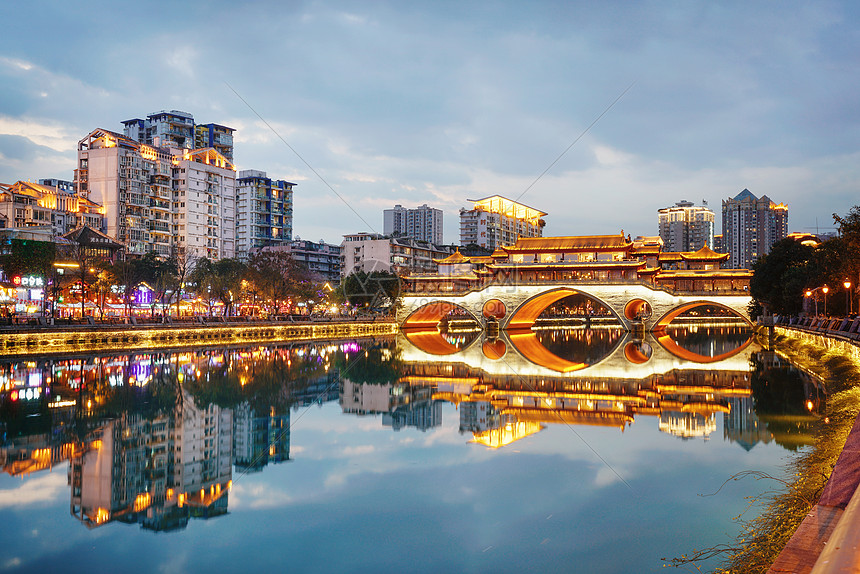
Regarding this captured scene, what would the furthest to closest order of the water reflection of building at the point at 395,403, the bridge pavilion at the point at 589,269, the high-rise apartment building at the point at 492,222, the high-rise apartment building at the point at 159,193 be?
the high-rise apartment building at the point at 492,222 → the high-rise apartment building at the point at 159,193 → the bridge pavilion at the point at 589,269 → the water reflection of building at the point at 395,403

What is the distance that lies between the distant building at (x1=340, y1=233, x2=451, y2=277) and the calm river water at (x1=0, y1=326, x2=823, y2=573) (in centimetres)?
7823

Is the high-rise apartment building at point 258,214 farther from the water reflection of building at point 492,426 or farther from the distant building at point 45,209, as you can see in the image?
the water reflection of building at point 492,426

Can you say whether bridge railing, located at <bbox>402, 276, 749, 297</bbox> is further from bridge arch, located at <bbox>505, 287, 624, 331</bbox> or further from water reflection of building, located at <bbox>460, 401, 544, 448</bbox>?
water reflection of building, located at <bbox>460, 401, 544, 448</bbox>

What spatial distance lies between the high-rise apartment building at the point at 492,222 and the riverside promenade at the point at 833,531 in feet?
378

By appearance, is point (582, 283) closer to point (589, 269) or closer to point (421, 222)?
point (589, 269)

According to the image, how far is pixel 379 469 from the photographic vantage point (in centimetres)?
1305

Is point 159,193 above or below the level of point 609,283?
above

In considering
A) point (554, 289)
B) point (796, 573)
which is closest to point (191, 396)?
point (796, 573)

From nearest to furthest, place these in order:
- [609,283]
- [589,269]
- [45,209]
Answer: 1. [609,283]
2. [589,269]
3. [45,209]

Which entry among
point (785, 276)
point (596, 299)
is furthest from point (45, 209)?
point (785, 276)

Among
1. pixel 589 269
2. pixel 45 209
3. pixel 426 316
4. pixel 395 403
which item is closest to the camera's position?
pixel 395 403

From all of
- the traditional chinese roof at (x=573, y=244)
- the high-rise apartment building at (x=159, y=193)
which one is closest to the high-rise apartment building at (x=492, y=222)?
the high-rise apartment building at (x=159, y=193)

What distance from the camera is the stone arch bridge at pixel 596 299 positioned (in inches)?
2253

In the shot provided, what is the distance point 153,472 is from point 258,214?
4228 inches
